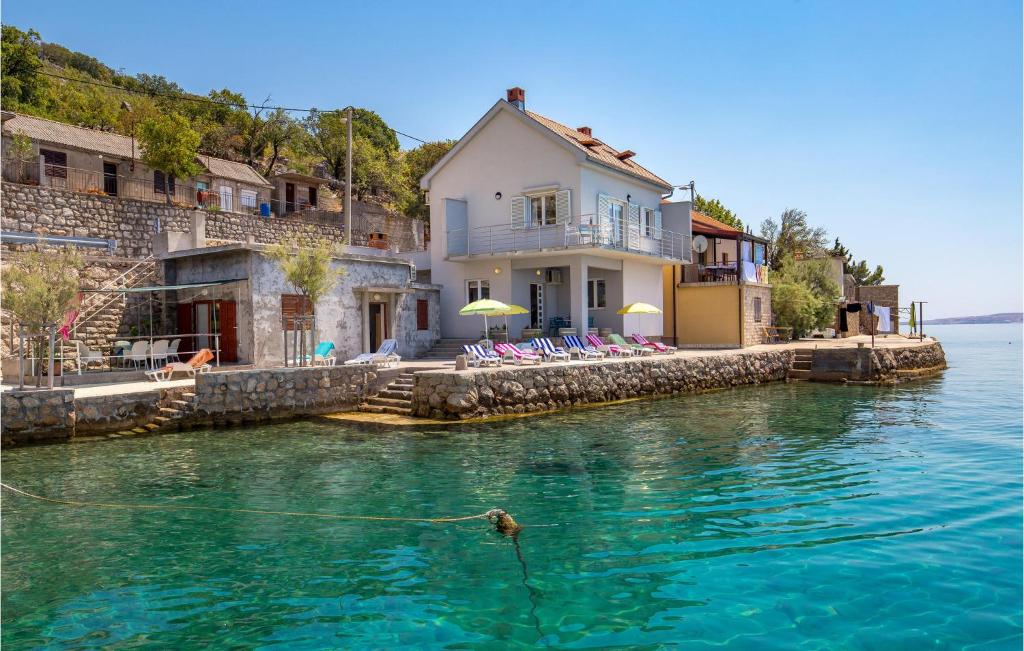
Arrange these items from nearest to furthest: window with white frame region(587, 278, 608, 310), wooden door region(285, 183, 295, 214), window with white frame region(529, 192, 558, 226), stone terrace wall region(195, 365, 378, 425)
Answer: stone terrace wall region(195, 365, 378, 425), window with white frame region(529, 192, 558, 226), window with white frame region(587, 278, 608, 310), wooden door region(285, 183, 295, 214)

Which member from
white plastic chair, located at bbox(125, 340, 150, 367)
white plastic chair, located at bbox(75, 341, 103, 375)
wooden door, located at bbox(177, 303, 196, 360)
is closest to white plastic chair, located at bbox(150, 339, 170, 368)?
white plastic chair, located at bbox(125, 340, 150, 367)

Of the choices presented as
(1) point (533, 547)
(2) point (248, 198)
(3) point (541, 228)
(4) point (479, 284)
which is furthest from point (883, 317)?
(1) point (533, 547)

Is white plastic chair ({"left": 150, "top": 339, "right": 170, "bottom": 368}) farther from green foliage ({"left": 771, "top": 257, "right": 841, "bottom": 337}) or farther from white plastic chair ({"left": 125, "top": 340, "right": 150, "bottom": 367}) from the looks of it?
green foliage ({"left": 771, "top": 257, "right": 841, "bottom": 337})

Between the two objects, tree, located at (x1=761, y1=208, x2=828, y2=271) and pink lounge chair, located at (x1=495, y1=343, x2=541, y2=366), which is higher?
tree, located at (x1=761, y1=208, x2=828, y2=271)

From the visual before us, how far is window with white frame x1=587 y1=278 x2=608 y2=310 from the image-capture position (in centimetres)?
2770

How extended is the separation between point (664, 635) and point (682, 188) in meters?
27.1

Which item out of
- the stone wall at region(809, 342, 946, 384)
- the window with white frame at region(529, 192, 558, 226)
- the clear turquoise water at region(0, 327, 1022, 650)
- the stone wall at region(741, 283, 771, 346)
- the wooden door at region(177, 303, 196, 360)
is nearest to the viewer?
the clear turquoise water at region(0, 327, 1022, 650)

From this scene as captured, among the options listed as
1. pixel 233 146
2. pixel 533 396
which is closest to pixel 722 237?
pixel 533 396

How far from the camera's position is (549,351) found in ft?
67.9

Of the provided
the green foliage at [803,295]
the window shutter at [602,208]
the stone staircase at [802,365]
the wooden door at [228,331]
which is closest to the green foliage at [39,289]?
the wooden door at [228,331]

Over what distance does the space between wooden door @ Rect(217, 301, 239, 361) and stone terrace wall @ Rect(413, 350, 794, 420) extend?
20.9 ft

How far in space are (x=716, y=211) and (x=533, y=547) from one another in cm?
4652

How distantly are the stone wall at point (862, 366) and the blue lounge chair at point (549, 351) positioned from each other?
12466 millimetres

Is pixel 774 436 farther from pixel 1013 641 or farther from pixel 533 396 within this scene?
pixel 1013 641
